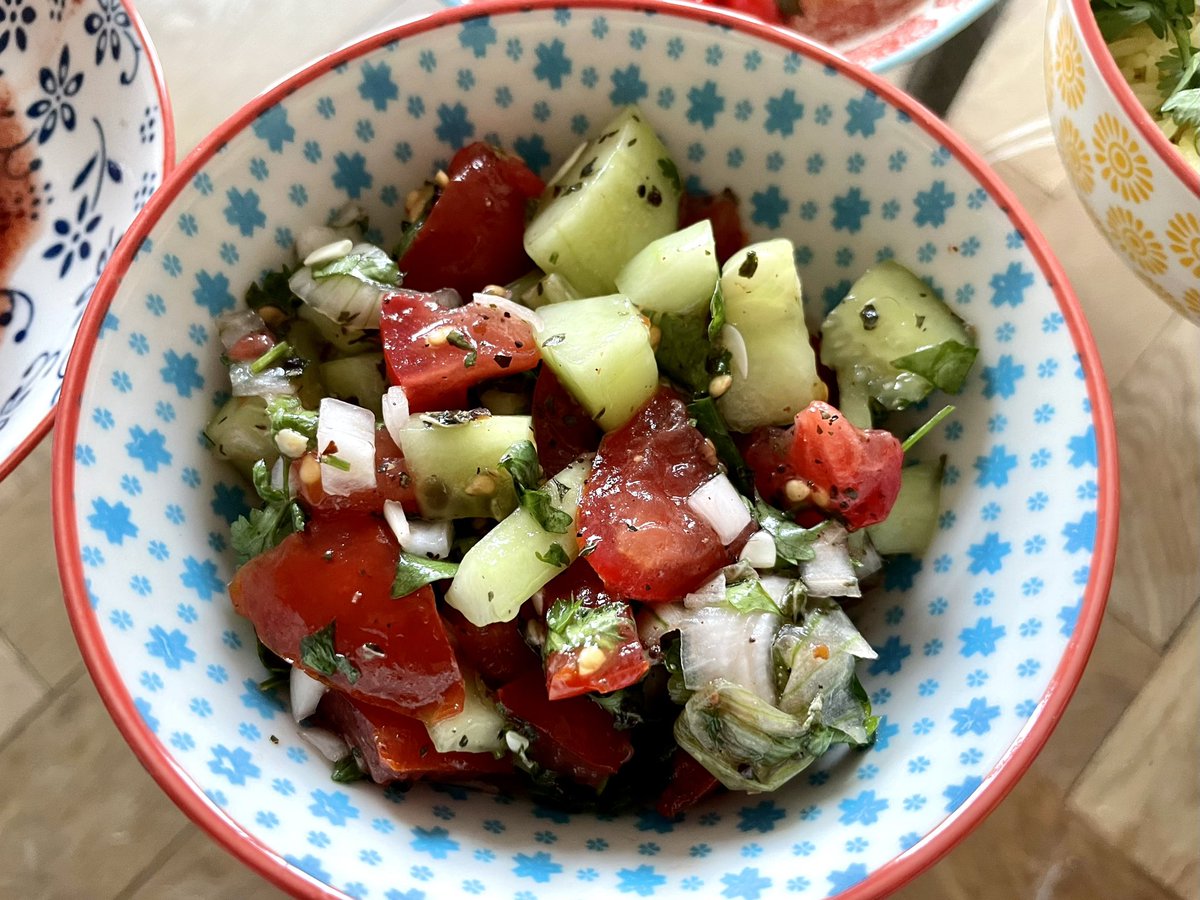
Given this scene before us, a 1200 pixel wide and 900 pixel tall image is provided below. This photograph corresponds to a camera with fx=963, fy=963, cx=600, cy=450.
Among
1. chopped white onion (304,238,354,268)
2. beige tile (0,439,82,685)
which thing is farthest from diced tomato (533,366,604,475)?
beige tile (0,439,82,685)

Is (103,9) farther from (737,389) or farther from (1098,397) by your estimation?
(1098,397)

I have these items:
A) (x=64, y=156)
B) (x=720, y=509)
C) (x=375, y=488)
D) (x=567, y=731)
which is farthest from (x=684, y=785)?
(x=64, y=156)

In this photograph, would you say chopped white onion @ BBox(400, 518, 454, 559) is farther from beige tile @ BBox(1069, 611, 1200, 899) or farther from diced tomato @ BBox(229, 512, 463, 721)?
beige tile @ BBox(1069, 611, 1200, 899)

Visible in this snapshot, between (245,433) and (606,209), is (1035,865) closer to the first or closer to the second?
(606,209)

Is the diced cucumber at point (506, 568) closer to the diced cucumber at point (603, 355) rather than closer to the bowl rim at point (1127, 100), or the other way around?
the diced cucumber at point (603, 355)

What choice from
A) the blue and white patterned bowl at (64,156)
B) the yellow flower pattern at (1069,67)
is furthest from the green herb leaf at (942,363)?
the blue and white patterned bowl at (64,156)

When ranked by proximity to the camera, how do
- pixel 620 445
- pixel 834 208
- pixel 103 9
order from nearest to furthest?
pixel 620 445 → pixel 834 208 → pixel 103 9

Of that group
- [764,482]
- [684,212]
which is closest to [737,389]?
[764,482]

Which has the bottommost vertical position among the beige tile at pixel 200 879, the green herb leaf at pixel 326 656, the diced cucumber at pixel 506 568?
the beige tile at pixel 200 879
